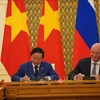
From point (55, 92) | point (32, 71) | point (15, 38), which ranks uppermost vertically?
point (15, 38)

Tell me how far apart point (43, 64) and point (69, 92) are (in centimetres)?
106

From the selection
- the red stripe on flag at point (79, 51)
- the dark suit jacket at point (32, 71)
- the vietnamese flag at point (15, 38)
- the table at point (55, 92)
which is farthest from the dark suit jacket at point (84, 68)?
the vietnamese flag at point (15, 38)

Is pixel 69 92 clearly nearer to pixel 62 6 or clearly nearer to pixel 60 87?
pixel 60 87

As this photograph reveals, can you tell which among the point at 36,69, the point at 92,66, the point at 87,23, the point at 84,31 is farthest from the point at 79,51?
the point at 36,69

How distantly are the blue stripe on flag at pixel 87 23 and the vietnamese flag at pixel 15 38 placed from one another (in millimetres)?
1090

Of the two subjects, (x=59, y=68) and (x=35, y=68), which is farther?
(x=59, y=68)

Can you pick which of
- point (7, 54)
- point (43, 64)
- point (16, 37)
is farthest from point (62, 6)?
point (43, 64)

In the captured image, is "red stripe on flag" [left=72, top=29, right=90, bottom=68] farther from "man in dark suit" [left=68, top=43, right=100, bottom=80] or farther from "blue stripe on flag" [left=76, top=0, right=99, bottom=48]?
"man in dark suit" [left=68, top=43, right=100, bottom=80]

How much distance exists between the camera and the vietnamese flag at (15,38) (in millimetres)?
5391

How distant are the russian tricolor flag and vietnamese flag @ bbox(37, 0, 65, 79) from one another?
30 centimetres

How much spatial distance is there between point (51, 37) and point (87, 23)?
78cm

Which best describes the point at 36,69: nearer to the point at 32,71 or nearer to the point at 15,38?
the point at 32,71

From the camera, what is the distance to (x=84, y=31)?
5.45 metres

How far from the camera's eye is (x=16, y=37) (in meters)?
5.43
